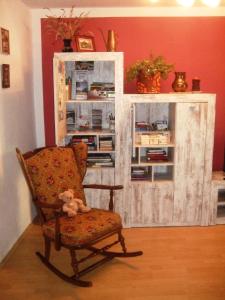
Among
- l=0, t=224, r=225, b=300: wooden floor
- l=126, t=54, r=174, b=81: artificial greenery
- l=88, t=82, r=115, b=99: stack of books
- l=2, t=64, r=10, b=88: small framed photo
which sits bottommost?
l=0, t=224, r=225, b=300: wooden floor

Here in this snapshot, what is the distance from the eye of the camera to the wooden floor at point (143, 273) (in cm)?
272

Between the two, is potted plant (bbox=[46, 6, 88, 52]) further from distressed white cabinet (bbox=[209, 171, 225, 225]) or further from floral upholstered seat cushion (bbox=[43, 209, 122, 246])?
distressed white cabinet (bbox=[209, 171, 225, 225])

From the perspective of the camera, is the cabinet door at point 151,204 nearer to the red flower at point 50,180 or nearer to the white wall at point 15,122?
the red flower at point 50,180

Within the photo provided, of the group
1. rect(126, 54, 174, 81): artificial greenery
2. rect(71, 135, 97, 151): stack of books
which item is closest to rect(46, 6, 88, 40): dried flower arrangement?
rect(126, 54, 174, 81): artificial greenery

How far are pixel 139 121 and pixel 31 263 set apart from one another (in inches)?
82.3

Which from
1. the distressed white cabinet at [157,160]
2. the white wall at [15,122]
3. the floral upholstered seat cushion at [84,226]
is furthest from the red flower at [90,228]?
the distressed white cabinet at [157,160]

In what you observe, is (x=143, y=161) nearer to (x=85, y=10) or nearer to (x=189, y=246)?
(x=189, y=246)

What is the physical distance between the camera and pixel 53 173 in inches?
128

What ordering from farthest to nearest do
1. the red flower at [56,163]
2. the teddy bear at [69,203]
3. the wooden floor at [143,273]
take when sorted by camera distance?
the red flower at [56,163] < the teddy bear at [69,203] < the wooden floor at [143,273]

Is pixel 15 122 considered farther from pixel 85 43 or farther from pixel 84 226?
pixel 84 226

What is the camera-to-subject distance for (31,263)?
3.19 m

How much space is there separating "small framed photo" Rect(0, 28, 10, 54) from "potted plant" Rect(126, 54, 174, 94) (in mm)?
1351

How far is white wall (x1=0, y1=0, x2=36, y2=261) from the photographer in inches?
127

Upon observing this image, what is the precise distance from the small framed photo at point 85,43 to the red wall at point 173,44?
330 mm
